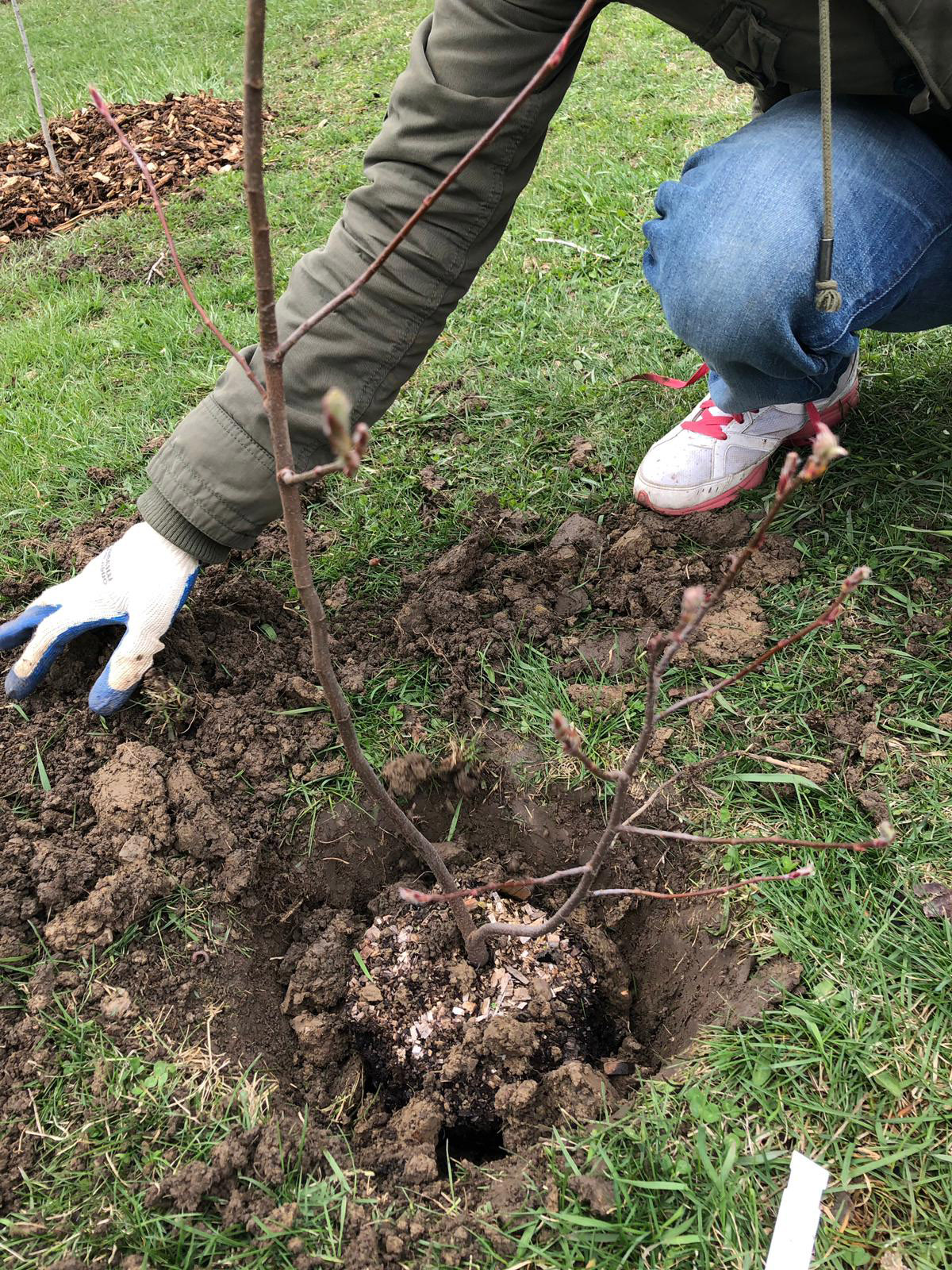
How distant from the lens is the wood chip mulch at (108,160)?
4.88 metres

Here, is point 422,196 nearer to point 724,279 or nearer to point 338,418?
point 724,279

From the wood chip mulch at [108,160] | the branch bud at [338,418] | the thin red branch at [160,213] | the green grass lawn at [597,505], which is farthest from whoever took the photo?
the wood chip mulch at [108,160]

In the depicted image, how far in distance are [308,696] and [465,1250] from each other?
1.12 metres

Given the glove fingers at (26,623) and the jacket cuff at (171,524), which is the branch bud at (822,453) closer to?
the jacket cuff at (171,524)

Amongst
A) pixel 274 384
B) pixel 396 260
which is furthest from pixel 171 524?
pixel 274 384

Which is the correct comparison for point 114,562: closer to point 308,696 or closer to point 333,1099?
point 308,696

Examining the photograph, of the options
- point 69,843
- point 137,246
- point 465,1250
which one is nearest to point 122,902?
point 69,843

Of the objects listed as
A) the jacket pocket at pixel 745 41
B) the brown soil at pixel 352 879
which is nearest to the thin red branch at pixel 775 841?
the brown soil at pixel 352 879

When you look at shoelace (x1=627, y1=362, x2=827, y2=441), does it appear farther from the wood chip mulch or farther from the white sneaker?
the wood chip mulch

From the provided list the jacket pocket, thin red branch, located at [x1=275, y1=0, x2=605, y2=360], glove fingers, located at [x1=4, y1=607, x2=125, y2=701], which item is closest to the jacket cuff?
glove fingers, located at [x1=4, y1=607, x2=125, y2=701]

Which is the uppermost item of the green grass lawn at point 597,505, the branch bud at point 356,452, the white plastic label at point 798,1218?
the branch bud at point 356,452

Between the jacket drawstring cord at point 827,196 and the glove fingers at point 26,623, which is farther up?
the jacket drawstring cord at point 827,196

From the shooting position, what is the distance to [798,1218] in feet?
4.28

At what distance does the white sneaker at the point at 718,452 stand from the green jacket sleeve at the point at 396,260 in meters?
0.70
